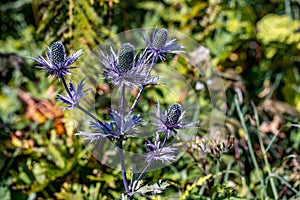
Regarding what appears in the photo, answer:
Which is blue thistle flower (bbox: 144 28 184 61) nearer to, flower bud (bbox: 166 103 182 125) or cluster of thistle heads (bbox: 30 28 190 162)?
cluster of thistle heads (bbox: 30 28 190 162)

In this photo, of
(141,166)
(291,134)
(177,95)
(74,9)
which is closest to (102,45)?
(74,9)

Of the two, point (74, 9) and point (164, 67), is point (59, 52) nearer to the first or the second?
point (74, 9)

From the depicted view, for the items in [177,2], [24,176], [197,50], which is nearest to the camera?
[24,176]

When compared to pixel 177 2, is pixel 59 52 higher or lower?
lower

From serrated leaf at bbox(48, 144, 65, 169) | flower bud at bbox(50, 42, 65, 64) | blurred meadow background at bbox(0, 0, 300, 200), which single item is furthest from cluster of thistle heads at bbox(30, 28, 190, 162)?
serrated leaf at bbox(48, 144, 65, 169)

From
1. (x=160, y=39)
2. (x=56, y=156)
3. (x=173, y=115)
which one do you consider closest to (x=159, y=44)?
(x=160, y=39)

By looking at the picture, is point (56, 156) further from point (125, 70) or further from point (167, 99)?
point (125, 70)
